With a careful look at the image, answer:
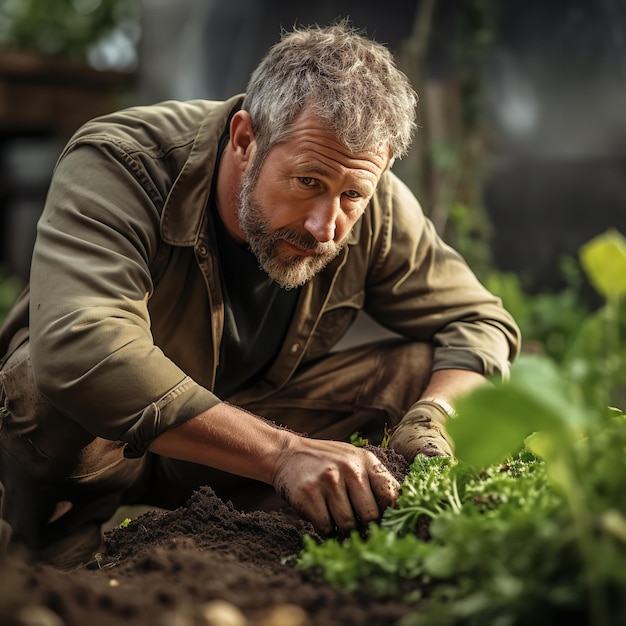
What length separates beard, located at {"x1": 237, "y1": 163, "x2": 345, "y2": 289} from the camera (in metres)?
2.91

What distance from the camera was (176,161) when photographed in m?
3.05

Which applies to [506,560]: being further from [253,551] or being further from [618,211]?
[618,211]

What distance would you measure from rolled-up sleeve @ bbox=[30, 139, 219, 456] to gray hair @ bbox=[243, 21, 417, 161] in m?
0.48

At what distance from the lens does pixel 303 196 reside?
2830mm

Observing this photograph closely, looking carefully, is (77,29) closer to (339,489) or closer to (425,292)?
(425,292)

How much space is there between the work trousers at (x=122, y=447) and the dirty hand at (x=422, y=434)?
0.39 metres

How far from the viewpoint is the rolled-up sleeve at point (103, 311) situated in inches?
92.5

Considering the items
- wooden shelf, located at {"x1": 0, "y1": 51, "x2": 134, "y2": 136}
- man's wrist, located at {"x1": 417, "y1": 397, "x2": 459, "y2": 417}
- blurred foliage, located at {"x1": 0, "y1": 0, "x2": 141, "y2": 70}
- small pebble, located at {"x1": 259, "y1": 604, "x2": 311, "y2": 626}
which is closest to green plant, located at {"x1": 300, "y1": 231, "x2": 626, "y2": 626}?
small pebble, located at {"x1": 259, "y1": 604, "x2": 311, "y2": 626}

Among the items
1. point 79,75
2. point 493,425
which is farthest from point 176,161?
point 79,75

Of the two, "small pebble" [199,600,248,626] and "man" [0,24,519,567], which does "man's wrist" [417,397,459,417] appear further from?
"small pebble" [199,600,248,626]

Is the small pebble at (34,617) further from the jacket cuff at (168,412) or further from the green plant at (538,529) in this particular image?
the jacket cuff at (168,412)

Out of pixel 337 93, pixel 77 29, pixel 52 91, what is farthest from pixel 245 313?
pixel 77 29

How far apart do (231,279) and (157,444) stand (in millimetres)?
981

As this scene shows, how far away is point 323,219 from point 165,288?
62 centimetres
